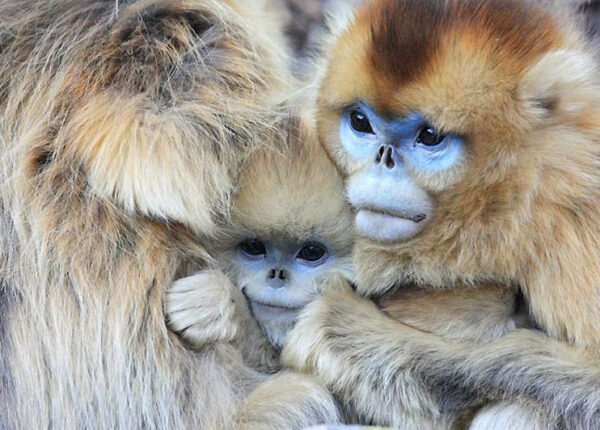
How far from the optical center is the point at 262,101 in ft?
9.30

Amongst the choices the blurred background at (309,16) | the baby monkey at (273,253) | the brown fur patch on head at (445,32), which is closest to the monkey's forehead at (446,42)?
the brown fur patch on head at (445,32)

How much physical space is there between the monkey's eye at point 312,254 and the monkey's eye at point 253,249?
0.11 meters

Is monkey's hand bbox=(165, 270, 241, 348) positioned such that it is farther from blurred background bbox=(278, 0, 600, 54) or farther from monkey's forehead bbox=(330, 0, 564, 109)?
blurred background bbox=(278, 0, 600, 54)

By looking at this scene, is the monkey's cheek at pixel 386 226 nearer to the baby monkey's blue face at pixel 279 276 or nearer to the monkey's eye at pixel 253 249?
the baby monkey's blue face at pixel 279 276

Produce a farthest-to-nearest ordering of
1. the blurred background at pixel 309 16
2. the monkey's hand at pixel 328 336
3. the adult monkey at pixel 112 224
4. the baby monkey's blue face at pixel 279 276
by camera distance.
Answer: the blurred background at pixel 309 16 < the baby monkey's blue face at pixel 279 276 < the monkey's hand at pixel 328 336 < the adult monkey at pixel 112 224

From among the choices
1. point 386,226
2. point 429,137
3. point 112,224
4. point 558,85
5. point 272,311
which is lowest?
point 272,311

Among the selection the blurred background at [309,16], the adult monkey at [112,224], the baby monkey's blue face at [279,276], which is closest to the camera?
the adult monkey at [112,224]

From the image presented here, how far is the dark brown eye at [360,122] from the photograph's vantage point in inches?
112

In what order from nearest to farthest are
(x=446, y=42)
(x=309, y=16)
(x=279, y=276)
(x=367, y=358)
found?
(x=446, y=42), (x=367, y=358), (x=279, y=276), (x=309, y=16)

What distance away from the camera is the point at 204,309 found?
2684 mm

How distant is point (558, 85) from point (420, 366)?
0.87 m

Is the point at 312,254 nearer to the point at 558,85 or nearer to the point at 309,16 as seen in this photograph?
the point at 558,85

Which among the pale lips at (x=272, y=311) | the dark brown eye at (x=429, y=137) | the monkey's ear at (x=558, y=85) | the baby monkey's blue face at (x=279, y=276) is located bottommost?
the pale lips at (x=272, y=311)

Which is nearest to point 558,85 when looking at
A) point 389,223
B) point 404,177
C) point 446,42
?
point 446,42
